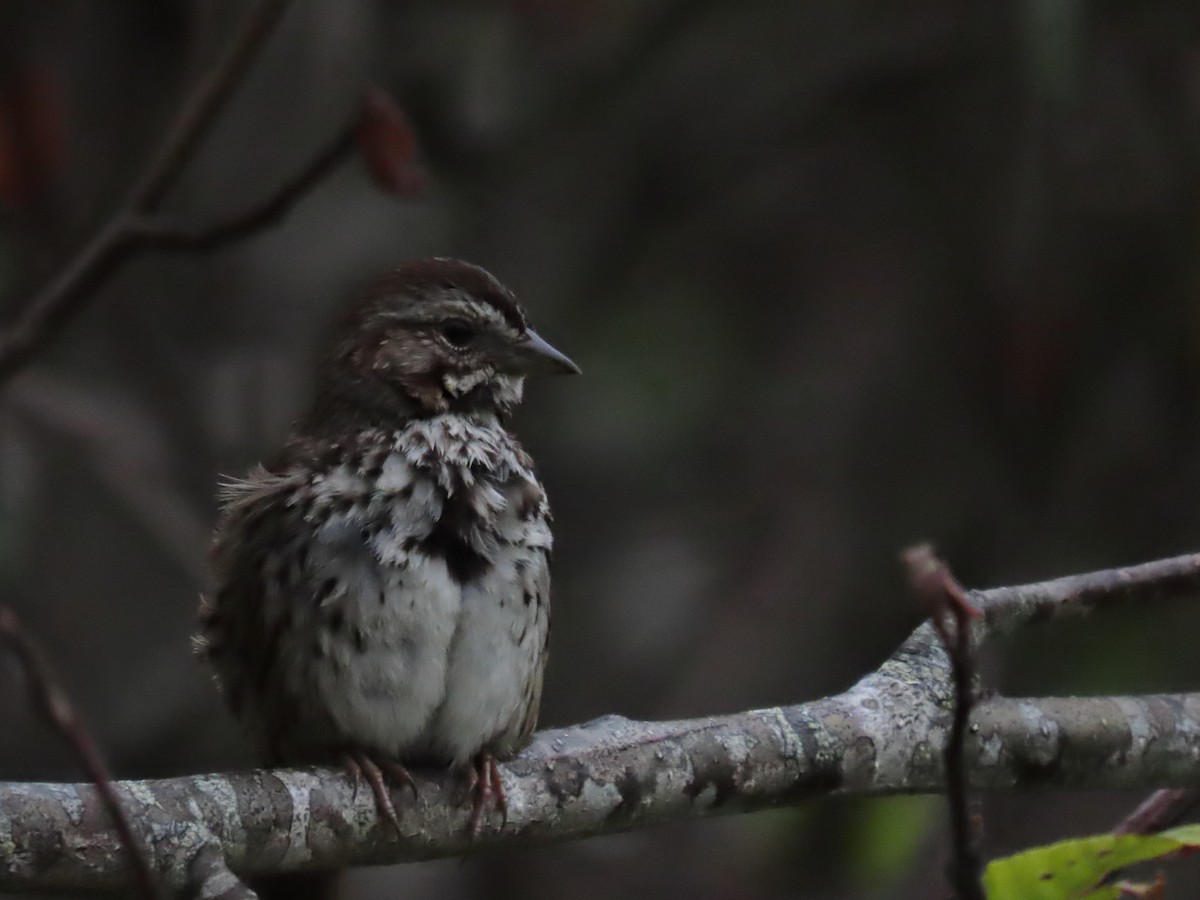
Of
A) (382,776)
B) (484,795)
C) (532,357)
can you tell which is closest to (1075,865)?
(484,795)

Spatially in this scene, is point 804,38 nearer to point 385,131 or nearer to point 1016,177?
point 1016,177

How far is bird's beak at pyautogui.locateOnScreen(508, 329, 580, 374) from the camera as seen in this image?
11.4 ft

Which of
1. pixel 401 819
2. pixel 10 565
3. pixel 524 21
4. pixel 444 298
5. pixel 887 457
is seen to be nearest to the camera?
pixel 401 819

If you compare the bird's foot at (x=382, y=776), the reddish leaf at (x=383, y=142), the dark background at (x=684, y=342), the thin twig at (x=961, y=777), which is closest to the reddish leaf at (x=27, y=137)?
the dark background at (x=684, y=342)

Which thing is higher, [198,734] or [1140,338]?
[1140,338]

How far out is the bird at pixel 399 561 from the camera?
9.87 ft

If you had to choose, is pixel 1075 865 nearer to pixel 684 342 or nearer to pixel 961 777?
pixel 961 777

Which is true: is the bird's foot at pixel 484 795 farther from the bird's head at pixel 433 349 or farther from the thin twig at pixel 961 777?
the thin twig at pixel 961 777

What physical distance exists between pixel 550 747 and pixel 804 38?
3685 millimetres

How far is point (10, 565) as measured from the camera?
204 inches

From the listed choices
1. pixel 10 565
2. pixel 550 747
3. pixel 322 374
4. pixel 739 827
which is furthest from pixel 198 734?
pixel 550 747

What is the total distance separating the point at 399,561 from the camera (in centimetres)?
304

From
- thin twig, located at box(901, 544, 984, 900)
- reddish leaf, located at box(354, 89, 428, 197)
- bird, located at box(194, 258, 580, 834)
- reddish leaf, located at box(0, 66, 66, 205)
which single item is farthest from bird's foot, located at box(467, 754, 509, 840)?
reddish leaf, located at box(0, 66, 66, 205)

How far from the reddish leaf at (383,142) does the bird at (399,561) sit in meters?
0.17
